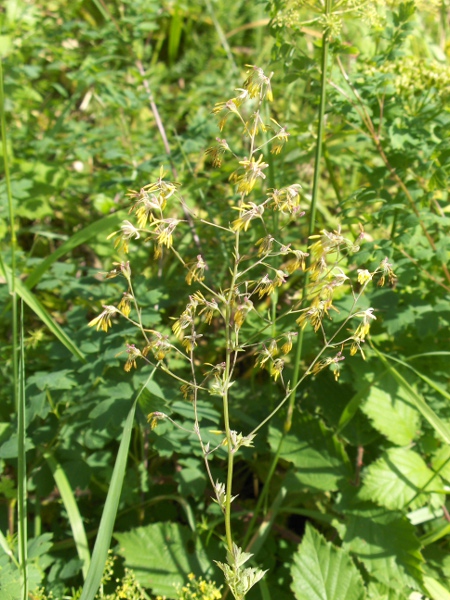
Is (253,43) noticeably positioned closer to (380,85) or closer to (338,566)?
(380,85)

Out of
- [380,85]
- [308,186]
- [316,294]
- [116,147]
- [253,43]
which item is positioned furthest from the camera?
[253,43]

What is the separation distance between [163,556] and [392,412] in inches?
32.5

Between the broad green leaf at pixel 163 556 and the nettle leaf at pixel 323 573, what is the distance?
11.4 inches

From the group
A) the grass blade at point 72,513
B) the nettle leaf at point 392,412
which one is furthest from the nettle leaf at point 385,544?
the grass blade at point 72,513

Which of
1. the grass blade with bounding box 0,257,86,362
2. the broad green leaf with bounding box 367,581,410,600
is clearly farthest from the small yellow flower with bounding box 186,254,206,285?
the broad green leaf with bounding box 367,581,410,600

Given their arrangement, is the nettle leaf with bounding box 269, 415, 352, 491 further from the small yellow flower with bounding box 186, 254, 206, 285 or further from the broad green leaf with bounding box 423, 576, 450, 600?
the small yellow flower with bounding box 186, 254, 206, 285

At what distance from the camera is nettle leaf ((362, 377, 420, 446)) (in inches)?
75.3

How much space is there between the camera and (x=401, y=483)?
1.82 meters

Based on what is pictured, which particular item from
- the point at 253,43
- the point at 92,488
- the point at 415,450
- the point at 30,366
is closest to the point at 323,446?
the point at 415,450

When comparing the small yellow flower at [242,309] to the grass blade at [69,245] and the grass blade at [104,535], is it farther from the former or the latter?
the grass blade at [69,245]

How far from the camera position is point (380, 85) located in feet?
6.38

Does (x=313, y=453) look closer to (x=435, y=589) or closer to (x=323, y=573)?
(x=323, y=573)

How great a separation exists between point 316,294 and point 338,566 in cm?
85

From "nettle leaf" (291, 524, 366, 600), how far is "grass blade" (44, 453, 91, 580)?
0.61 meters
